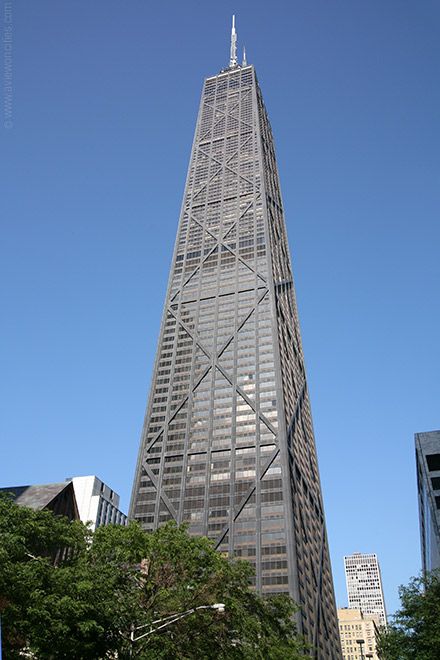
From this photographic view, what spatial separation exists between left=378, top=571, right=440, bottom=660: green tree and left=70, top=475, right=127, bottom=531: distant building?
120078 millimetres

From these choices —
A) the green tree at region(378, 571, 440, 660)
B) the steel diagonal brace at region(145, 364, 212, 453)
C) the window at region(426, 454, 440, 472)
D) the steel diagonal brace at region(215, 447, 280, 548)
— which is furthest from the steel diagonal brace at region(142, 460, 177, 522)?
the green tree at region(378, 571, 440, 660)

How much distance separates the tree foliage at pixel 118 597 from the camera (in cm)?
2633

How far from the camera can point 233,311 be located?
14838 centimetres

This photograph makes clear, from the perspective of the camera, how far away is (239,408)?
13062cm

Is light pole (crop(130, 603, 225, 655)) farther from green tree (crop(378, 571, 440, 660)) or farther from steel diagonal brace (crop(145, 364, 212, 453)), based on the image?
steel diagonal brace (crop(145, 364, 212, 453))

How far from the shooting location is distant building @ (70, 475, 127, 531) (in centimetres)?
15388

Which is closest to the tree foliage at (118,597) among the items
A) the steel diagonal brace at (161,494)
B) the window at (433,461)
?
the window at (433,461)

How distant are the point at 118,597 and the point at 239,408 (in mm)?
100712

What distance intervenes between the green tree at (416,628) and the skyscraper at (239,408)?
60757 mm

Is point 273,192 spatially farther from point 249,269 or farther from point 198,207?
point 249,269

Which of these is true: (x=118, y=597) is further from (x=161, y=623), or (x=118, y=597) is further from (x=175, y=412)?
(x=175, y=412)

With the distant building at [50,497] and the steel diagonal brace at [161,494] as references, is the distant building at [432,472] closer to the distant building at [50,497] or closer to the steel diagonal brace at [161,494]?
the steel diagonal brace at [161,494]

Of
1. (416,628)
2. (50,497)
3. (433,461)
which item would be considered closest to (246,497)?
(433,461)

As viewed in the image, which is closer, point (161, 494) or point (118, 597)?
point (118, 597)
